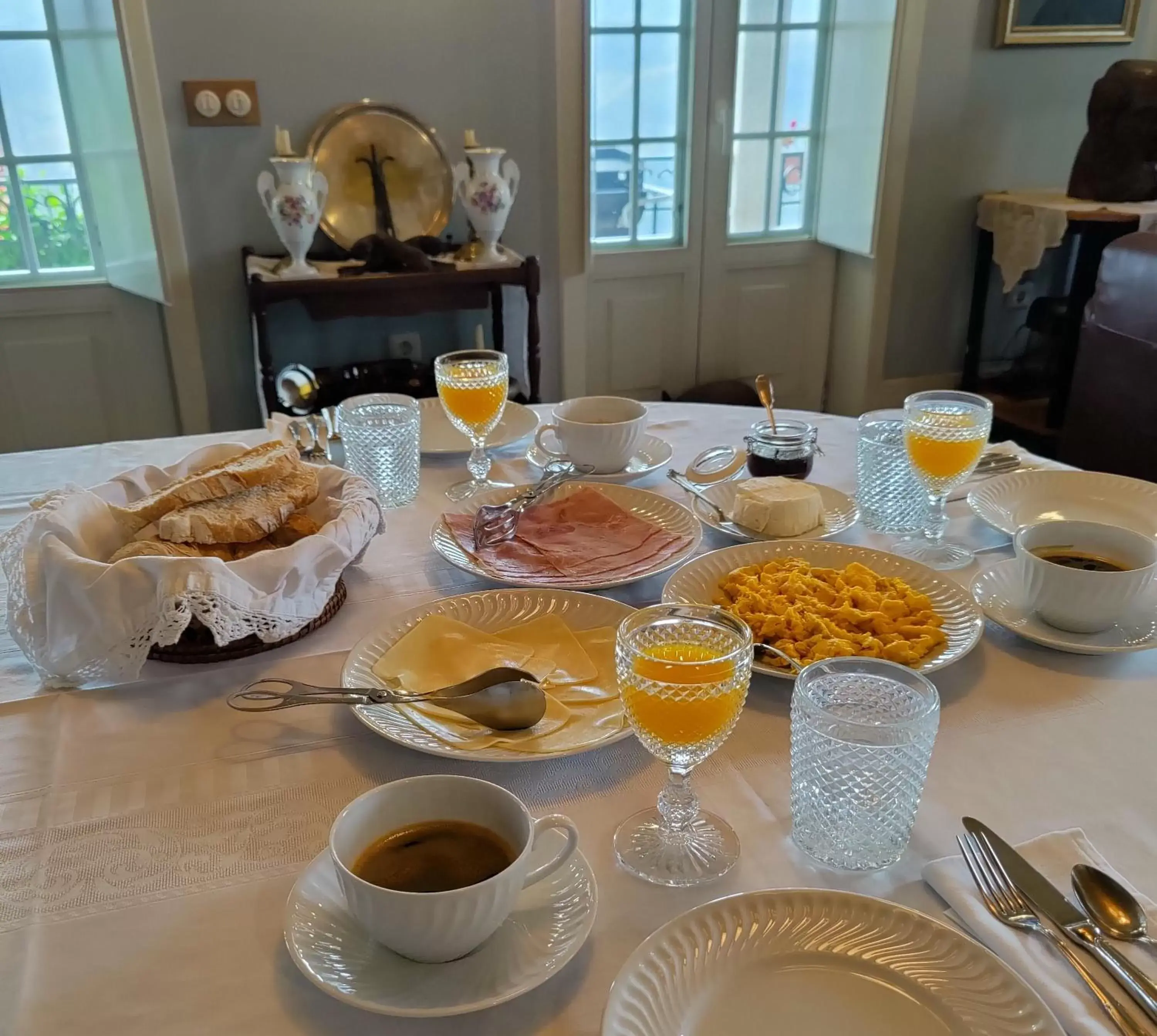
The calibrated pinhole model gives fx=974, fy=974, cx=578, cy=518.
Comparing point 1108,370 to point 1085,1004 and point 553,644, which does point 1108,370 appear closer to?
point 553,644

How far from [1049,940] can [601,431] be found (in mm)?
790

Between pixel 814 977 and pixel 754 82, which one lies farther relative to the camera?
pixel 754 82

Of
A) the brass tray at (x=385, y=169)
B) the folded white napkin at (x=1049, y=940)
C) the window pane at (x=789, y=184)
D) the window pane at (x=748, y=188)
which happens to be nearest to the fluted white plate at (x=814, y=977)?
the folded white napkin at (x=1049, y=940)

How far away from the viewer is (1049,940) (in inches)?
22.6

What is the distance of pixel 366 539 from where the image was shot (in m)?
0.96

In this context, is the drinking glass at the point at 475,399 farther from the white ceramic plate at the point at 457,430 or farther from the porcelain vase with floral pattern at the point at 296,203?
the porcelain vase with floral pattern at the point at 296,203

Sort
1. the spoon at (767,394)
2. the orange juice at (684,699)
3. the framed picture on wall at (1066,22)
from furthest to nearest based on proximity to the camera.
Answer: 1. the framed picture on wall at (1066,22)
2. the spoon at (767,394)
3. the orange juice at (684,699)

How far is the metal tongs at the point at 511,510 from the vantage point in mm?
1071

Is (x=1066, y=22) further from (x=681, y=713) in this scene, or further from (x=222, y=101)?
(x=681, y=713)

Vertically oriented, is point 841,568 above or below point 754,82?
below

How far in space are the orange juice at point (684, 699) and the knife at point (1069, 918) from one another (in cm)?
18

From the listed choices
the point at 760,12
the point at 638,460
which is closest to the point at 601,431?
the point at 638,460

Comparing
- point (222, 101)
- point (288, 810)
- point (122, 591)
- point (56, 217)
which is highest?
point (222, 101)

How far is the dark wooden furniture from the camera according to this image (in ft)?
7.98
